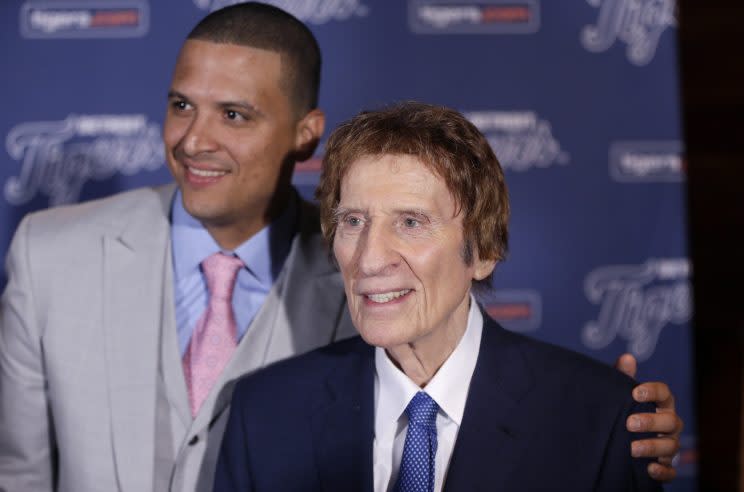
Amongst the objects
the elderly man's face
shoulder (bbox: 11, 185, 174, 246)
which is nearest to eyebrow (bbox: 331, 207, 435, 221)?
the elderly man's face

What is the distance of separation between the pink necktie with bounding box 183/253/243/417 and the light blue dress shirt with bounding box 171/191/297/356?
22mm

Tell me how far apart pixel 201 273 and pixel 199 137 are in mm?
353

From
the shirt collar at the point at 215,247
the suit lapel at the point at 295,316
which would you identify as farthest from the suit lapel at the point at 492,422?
the shirt collar at the point at 215,247

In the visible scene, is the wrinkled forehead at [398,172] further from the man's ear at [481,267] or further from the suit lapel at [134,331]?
the suit lapel at [134,331]

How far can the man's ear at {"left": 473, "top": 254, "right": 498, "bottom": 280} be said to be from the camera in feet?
5.58

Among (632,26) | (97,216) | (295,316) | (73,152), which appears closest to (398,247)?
(295,316)

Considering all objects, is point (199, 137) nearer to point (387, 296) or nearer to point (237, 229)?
point (237, 229)

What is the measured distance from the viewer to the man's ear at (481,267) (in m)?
1.70

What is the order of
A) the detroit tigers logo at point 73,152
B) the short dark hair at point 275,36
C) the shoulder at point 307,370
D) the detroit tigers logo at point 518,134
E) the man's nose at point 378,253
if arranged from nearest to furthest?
the man's nose at point 378,253 < the shoulder at point 307,370 < the short dark hair at point 275,36 < the detroit tigers logo at point 73,152 < the detroit tigers logo at point 518,134

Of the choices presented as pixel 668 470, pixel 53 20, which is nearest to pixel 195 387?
pixel 668 470

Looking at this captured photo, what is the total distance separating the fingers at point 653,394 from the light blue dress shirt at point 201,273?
0.94m

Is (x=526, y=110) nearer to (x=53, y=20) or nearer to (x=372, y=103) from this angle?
(x=372, y=103)

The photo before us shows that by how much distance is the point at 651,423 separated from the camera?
1.66m

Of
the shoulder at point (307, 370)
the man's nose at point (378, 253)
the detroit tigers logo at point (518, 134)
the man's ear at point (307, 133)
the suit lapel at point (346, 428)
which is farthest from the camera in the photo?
the detroit tigers logo at point (518, 134)
